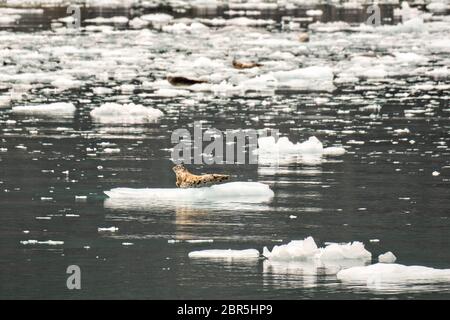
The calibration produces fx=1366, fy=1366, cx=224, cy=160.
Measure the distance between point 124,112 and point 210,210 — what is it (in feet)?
25.4

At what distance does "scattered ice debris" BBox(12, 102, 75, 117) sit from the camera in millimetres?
18891

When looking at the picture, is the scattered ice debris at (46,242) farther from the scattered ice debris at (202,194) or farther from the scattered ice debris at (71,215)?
the scattered ice debris at (202,194)

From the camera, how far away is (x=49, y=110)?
19.2m

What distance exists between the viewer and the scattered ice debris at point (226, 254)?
955cm

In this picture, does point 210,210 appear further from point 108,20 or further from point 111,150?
point 108,20

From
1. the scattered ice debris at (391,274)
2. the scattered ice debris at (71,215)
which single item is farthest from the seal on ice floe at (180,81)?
the scattered ice debris at (391,274)

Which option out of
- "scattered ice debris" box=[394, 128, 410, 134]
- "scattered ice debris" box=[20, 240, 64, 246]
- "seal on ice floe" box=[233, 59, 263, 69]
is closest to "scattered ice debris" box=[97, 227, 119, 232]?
"scattered ice debris" box=[20, 240, 64, 246]

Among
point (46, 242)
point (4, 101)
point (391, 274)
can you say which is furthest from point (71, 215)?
point (4, 101)

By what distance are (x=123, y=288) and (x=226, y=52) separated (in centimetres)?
2329

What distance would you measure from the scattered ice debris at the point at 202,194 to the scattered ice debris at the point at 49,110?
699 cm

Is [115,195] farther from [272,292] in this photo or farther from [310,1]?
[310,1]

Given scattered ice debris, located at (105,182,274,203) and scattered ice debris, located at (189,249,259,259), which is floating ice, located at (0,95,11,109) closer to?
scattered ice debris, located at (105,182,274,203)

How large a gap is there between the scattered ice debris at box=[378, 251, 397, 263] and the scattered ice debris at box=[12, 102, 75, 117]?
9.97 metres

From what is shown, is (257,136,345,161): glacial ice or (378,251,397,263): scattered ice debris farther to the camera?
(257,136,345,161): glacial ice
